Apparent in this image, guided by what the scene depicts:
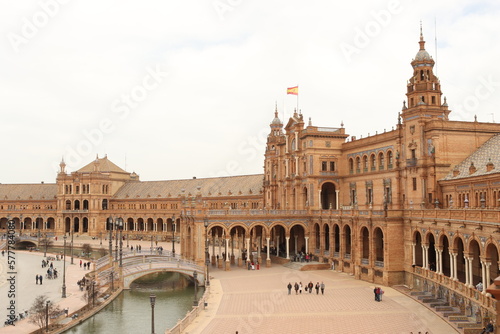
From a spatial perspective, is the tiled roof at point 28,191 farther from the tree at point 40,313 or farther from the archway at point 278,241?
the tree at point 40,313

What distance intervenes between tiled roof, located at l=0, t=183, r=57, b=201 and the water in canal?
8034 cm

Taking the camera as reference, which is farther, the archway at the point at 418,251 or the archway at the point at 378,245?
the archway at the point at 378,245

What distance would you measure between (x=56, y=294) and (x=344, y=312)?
2881cm

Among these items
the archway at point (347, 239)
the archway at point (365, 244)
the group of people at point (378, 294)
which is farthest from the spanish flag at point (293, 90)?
the group of people at point (378, 294)

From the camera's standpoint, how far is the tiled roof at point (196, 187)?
349ft

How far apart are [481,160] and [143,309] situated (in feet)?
111

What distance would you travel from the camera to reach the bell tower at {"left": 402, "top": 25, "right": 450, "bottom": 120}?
51.8 meters

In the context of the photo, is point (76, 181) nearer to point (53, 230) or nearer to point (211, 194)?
point (53, 230)

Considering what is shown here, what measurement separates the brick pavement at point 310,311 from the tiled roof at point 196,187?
52890 millimetres

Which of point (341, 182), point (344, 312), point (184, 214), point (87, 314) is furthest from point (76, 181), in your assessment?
point (344, 312)

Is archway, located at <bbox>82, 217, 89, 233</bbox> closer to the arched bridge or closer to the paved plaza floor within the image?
the paved plaza floor

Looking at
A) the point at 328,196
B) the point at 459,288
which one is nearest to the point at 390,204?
the point at 328,196

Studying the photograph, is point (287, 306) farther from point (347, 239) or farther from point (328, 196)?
point (328, 196)

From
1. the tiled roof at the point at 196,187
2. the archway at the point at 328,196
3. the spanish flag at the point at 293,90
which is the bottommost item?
the archway at the point at 328,196
